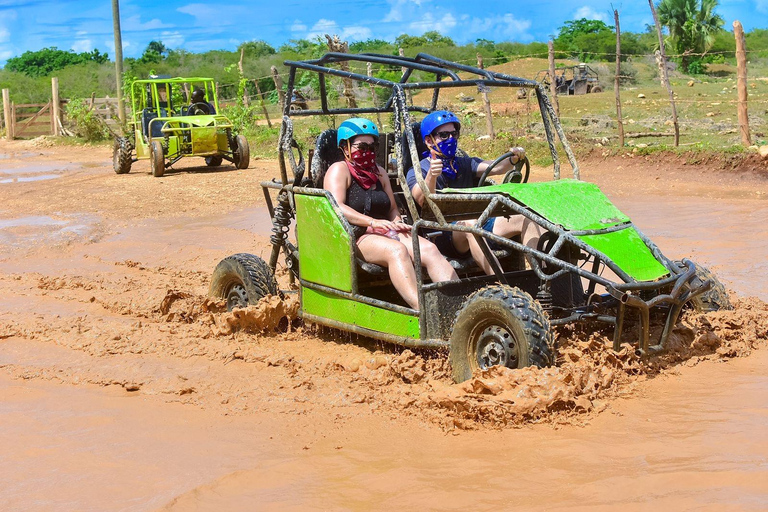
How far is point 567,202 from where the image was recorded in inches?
200

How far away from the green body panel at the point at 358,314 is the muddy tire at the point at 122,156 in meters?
13.3

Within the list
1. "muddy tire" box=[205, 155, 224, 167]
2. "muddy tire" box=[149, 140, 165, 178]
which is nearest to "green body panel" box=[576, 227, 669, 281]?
"muddy tire" box=[149, 140, 165, 178]

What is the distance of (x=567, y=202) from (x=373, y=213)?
1.37 metres

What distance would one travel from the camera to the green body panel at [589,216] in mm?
4754

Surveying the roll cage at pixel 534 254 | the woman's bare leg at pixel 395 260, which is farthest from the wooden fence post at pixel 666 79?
the woman's bare leg at pixel 395 260

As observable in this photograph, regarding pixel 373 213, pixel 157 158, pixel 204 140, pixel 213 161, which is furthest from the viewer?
pixel 213 161

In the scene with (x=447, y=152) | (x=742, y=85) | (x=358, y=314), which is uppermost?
(x=742, y=85)

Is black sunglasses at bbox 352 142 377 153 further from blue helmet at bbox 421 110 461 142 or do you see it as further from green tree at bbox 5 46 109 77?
green tree at bbox 5 46 109 77

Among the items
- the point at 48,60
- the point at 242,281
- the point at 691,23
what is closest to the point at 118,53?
the point at 242,281

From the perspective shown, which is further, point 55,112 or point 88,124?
point 55,112

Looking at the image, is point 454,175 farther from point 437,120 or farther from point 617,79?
point 617,79

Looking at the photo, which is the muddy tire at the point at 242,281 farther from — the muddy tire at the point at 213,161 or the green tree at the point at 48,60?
the green tree at the point at 48,60

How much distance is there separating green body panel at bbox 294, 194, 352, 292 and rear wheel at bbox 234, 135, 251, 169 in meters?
12.0

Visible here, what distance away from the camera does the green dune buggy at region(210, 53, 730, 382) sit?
4648 millimetres
